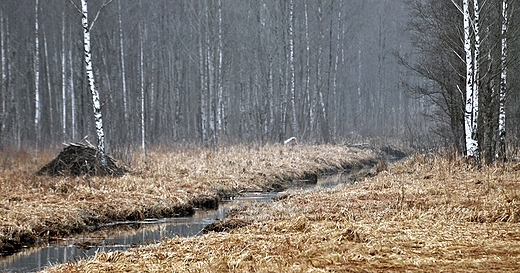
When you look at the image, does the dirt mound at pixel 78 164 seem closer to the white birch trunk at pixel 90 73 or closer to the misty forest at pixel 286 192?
the misty forest at pixel 286 192

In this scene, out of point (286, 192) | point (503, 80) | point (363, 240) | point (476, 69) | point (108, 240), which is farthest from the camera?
point (503, 80)

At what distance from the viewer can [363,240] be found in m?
7.13

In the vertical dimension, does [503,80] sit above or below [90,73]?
below

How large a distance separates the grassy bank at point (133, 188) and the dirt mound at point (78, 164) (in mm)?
466

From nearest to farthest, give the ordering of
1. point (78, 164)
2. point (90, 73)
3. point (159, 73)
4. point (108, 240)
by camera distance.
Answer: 1. point (108, 240)
2. point (78, 164)
3. point (90, 73)
4. point (159, 73)

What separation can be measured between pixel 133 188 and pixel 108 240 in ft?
13.4

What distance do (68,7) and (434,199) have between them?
25272mm

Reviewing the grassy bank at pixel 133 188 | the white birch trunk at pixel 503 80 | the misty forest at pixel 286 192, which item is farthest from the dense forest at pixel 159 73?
the white birch trunk at pixel 503 80

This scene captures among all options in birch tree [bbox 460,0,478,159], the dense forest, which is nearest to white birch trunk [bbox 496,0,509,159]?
birch tree [bbox 460,0,478,159]

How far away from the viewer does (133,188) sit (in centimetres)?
1408

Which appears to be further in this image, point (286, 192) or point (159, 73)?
point (159, 73)

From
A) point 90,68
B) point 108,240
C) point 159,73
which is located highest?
point 159,73

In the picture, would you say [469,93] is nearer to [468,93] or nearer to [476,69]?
[468,93]

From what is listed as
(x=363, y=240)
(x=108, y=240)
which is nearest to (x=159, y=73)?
(x=108, y=240)
